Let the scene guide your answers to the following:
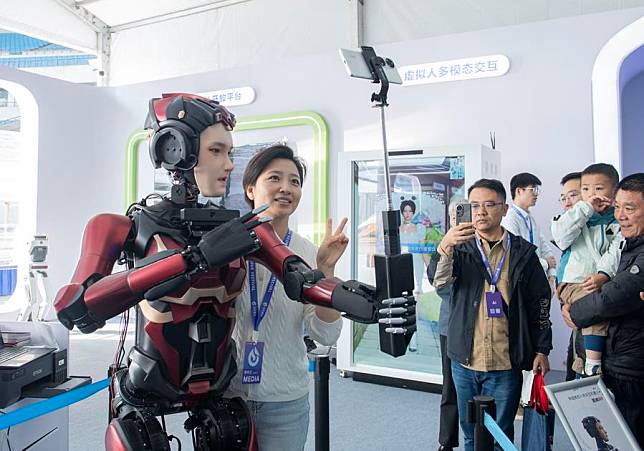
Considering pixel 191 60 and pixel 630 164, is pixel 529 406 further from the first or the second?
pixel 191 60

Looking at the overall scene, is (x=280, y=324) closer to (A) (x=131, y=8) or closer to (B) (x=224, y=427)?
(B) (x=224, y=427)

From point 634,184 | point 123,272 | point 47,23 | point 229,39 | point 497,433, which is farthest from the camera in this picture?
point 47,23

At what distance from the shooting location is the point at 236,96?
6723mm

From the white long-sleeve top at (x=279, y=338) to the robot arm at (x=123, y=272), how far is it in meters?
0.32

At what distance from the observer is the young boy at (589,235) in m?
2.56

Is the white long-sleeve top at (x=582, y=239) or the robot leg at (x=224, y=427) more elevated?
the white long-sleeve top at (x=582, y=239)

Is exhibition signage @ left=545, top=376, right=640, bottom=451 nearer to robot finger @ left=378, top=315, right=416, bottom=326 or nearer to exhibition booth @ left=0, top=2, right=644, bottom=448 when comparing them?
robot finger @ left=378, top=315, right=416, bottom=326

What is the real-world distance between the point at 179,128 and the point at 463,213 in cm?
135

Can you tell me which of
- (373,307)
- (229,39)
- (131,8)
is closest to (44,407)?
(373,307)

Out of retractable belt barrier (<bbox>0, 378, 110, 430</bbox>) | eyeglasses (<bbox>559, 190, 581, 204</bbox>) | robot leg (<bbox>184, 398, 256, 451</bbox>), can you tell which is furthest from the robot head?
eyeglasses (<bbox>559, 190, 581, 204</bbox>)

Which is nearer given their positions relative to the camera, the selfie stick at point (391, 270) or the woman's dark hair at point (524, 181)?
the selfie stick at point (391, 270)

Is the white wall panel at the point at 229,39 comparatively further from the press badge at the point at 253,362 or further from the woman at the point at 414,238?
the press badge at the point at 253,362

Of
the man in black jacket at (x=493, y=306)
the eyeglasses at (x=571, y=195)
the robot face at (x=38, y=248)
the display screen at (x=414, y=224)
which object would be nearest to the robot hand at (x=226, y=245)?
the man in black jacket at (x=493, y=306)

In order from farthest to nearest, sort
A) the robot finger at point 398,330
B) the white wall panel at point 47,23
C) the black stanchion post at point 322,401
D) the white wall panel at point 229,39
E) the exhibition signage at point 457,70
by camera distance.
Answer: the white wall panel at point 47,23, the white wall panel at point 229,39, the exhibition signage at point 457,70, the black stanchion post at point 322,401, the robot finger at point 398,330
